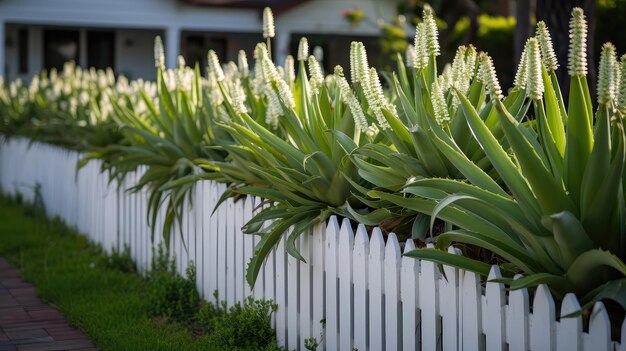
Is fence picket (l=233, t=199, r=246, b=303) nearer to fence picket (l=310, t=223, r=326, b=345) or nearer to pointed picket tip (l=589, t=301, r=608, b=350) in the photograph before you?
fence picket (l=310, t=223, r=326, b=345)

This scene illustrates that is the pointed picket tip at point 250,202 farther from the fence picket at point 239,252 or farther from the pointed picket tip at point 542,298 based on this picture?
the pointed picket tip at point 542,298

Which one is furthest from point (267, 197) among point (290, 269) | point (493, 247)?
point (493, 247)

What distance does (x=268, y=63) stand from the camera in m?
5.32

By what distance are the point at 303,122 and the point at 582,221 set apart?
7.45 feet

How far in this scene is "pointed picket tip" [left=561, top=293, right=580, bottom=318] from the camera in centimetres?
307

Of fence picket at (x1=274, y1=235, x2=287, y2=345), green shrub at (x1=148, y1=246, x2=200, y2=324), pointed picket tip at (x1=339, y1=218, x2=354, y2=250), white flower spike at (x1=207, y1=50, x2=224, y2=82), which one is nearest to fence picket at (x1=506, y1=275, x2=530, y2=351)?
pointed picket tip at (x1=339, y1=218, x2=354, y2=250)

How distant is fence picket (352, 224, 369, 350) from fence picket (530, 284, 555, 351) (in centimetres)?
121

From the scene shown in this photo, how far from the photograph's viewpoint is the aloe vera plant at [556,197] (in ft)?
10.3

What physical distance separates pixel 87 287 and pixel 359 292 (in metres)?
3.11

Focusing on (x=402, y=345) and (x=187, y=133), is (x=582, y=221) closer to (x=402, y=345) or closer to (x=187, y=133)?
(x=402, y=345)

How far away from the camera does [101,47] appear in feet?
91.9

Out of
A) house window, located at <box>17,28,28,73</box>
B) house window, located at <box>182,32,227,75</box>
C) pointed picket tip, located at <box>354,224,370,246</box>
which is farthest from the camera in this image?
house window, located at <box>182,32,227,75</box>

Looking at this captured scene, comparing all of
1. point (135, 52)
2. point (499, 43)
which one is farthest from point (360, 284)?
point (135, 52)

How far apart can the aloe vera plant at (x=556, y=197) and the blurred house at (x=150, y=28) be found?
20040 mm
